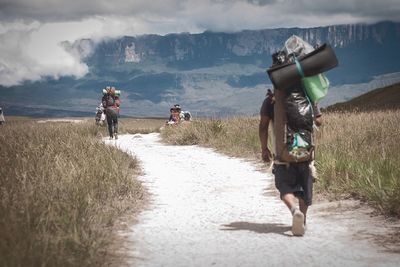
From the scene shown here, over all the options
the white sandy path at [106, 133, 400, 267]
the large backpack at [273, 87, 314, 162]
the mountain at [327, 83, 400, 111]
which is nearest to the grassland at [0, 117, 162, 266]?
the white sandy path at [106, 133, 400, 267]

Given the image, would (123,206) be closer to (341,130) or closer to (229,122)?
(341,130)

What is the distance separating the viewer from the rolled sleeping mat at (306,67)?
5.75 meters

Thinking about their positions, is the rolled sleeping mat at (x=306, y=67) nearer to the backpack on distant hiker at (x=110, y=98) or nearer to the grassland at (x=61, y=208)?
the grassland at (x=61, y=208)

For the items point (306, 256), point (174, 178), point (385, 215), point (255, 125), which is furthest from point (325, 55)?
point (255, 125)

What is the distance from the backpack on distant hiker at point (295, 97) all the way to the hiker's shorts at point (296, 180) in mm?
130

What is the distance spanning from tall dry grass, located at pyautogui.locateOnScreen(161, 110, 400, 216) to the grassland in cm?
315

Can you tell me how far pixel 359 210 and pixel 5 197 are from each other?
442cm

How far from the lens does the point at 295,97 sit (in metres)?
5.93

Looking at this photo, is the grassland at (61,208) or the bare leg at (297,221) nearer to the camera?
the grassland at (61,208)

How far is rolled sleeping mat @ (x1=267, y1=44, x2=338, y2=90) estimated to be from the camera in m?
5.75

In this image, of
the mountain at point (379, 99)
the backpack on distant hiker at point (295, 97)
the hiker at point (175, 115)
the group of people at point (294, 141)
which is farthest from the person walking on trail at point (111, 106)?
the mountain at point (379, 99)

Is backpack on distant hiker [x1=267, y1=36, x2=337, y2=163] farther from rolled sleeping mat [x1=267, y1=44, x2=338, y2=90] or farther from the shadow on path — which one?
the shadow on path

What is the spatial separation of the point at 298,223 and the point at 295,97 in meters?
1.34

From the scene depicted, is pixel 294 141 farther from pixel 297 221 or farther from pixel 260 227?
pixel 260 227
